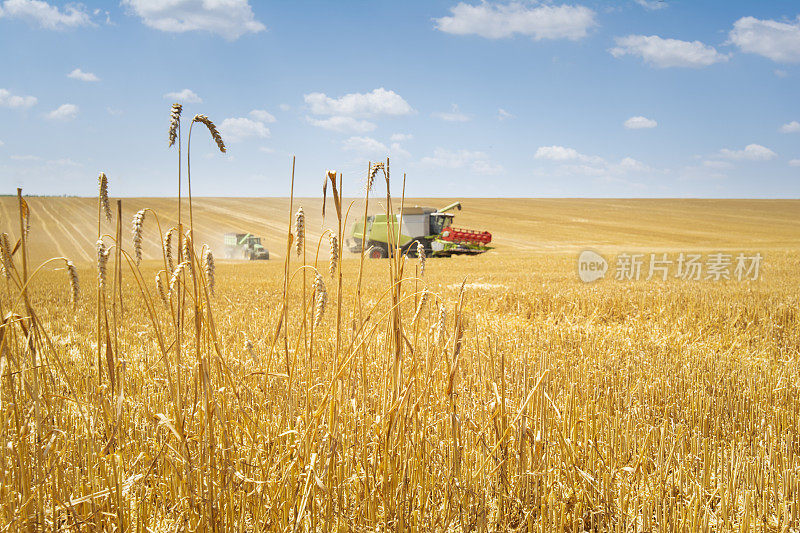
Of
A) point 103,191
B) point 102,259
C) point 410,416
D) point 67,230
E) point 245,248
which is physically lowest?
point 245,248

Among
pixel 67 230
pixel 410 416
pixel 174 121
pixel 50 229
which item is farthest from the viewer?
pixel 50 229

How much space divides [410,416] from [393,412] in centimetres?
11

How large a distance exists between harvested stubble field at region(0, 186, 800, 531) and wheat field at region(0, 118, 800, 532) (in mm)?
19

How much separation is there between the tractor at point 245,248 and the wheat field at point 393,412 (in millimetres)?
20316

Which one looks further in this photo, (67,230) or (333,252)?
(67,230)

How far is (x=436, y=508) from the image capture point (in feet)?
7.00

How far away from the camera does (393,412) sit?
6.09 ft

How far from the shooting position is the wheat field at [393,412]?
1766mm

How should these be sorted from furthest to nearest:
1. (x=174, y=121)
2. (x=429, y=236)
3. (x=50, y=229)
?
(x=50, y=229) < (x=429, y=236) < (x=174, y=121)

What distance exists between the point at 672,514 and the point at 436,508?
37.8 inches

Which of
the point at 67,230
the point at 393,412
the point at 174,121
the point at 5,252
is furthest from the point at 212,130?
the point at 67,230

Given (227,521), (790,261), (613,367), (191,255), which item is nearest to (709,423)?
(613,367)

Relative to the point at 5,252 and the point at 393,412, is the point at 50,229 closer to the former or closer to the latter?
the point at 5,252

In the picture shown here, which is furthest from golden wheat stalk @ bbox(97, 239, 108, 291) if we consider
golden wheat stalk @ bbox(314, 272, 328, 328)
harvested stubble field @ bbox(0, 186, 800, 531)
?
golden wheat stalk @ bbox(314, 272, 328, 328)
